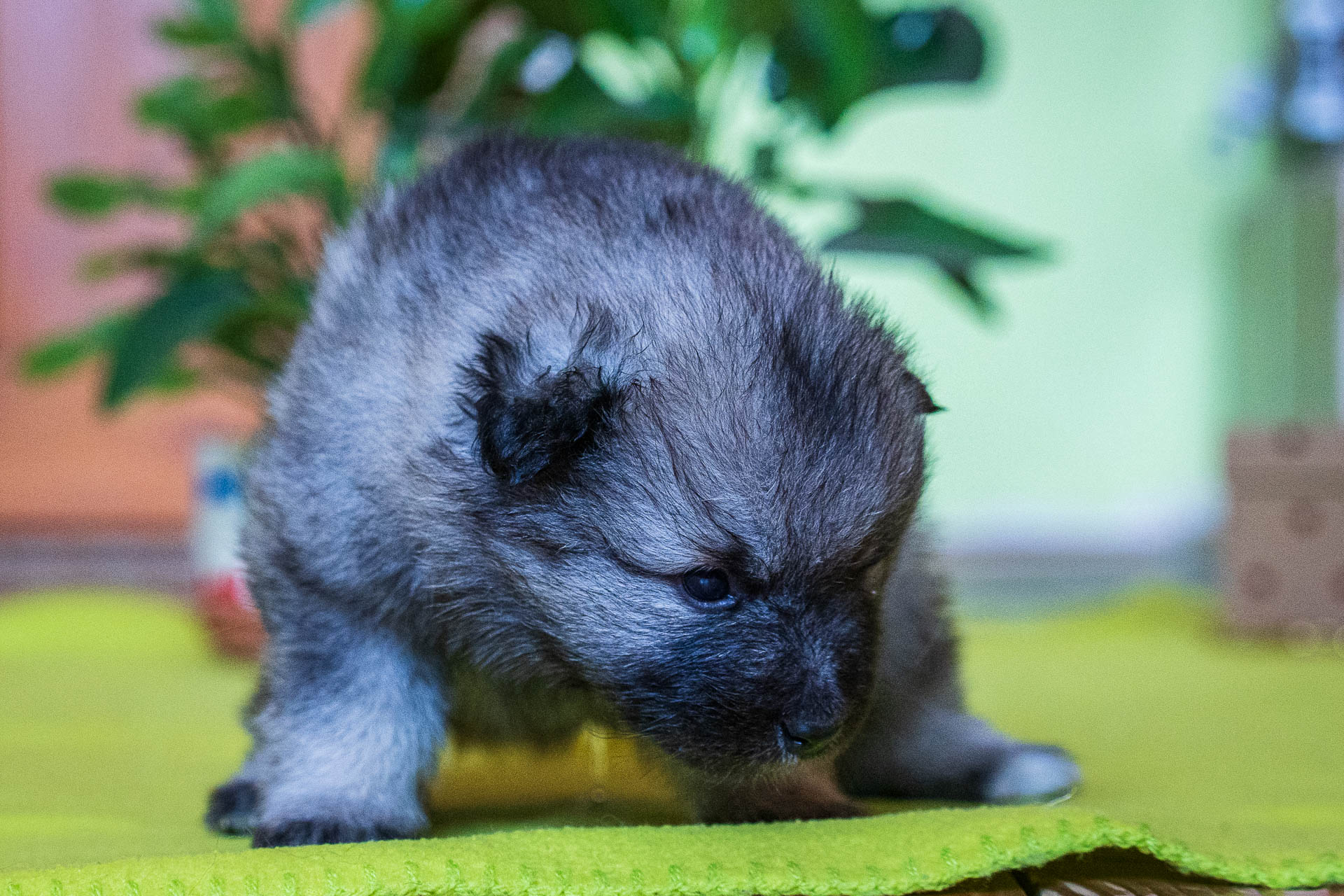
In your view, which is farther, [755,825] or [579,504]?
[755,825]

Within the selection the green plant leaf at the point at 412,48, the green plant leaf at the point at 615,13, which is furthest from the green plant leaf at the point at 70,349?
the green plant leaf at the point at 615,13

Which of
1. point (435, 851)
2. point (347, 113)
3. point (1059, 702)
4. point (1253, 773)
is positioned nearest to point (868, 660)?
point (435, 851)

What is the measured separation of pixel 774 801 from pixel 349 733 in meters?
0.52

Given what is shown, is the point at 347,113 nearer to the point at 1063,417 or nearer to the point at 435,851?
the point at 435,851

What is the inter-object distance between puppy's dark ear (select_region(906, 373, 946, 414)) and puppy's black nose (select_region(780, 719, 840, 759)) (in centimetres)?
41

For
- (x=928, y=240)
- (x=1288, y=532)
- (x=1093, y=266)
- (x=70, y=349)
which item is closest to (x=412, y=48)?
(x=70, y=349)

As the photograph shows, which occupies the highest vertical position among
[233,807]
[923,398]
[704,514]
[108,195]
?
[108,195]

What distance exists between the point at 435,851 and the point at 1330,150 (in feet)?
15.7

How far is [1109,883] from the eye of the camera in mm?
1328

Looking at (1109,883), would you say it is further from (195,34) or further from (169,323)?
(195,34)

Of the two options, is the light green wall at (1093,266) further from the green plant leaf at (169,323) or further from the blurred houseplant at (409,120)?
the green plant leaf at (169,323)

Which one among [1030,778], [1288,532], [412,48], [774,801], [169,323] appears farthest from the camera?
[1288,532]

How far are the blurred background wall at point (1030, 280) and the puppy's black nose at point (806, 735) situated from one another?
383 cm

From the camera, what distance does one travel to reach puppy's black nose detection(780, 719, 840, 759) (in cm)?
123
